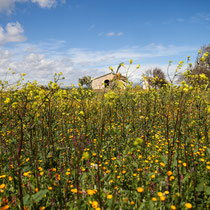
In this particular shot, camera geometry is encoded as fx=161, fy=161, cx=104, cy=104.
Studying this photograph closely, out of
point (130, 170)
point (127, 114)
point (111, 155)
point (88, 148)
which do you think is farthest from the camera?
point (127, 114)

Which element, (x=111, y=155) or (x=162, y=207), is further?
(x=111, y=155)

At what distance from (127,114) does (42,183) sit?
4.15 meters

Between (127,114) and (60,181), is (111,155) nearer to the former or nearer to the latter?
(60,181)

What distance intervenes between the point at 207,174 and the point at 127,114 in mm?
3740

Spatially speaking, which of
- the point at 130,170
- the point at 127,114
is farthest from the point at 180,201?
the point at 127,114

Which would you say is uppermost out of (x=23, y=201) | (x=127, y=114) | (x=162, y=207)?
(x=127, y=114)

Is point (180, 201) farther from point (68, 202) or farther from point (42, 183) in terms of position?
point (42, 183)

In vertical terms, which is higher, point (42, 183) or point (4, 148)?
point (4, 148)

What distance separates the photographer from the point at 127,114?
6062 mm

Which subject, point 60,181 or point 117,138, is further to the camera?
point 117,138

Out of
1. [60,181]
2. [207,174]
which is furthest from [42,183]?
[207,174]

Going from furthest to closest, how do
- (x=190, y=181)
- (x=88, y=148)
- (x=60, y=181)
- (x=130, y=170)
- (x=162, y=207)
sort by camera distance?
(x=88, y=148) < (x=130, y=170) < (x=60, y=181) < (x=190, y=181) < (x=162, y=207)

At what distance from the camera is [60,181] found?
2.39 metres

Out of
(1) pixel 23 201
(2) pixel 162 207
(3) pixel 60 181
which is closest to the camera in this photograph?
(1) pixel 23 201
